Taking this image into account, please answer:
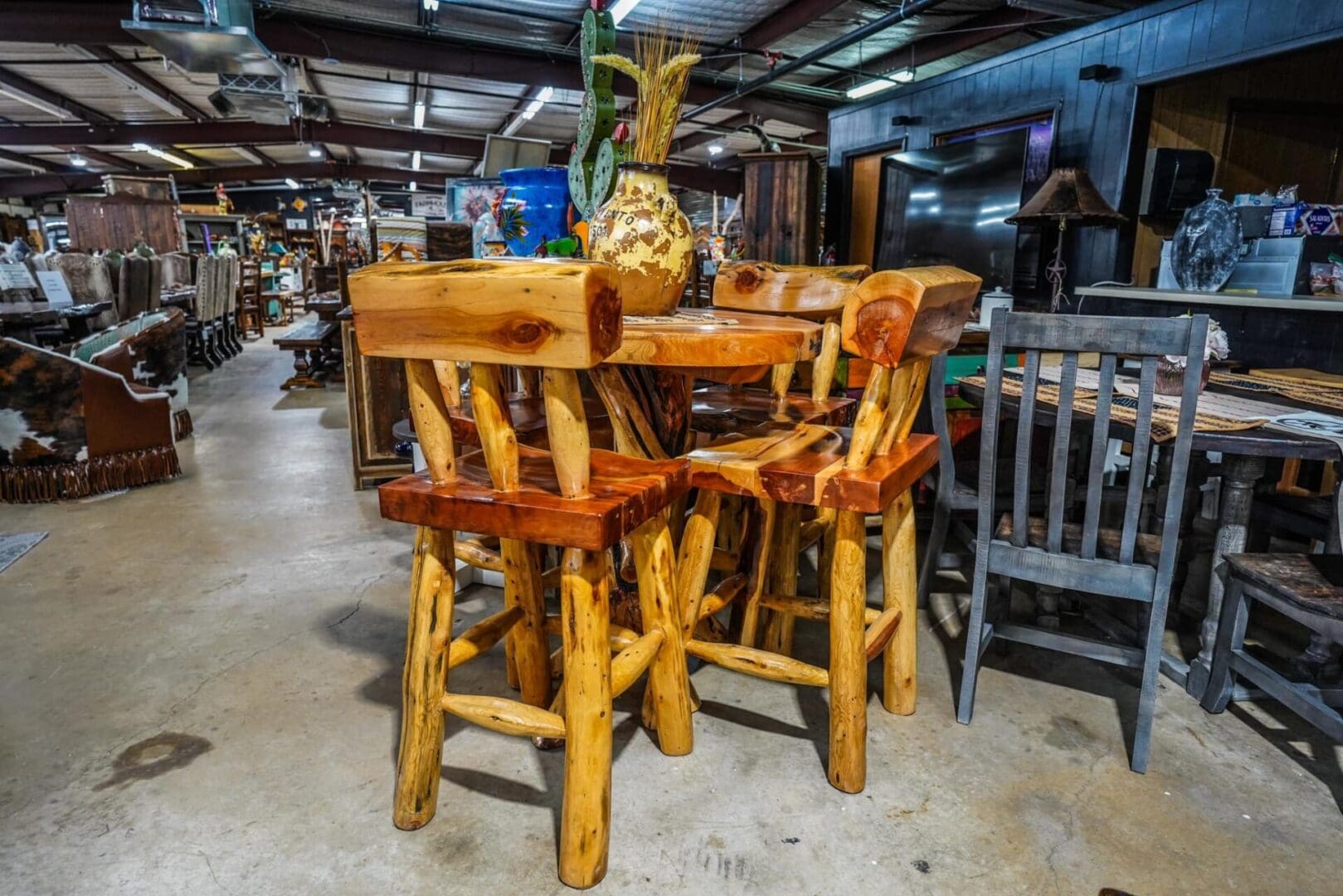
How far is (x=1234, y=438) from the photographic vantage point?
1.78 metres

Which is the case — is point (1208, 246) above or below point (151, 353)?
above

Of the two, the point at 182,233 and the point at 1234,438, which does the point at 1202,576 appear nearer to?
the point at 1234,438

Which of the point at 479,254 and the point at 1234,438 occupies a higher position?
the point at 479,254

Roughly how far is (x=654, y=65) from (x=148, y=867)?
6.40 feet

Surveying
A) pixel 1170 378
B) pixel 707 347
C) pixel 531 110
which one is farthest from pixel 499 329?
pixel 531 110

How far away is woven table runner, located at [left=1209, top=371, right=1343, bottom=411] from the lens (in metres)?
2.30

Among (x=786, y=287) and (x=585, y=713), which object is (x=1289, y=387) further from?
(x=585, y=713)

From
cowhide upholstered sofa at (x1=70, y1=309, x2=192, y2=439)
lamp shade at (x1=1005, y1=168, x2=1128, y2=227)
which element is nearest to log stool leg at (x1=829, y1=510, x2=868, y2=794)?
lamp shade at (x1=1005, y1=168, x2=1128, y2=227)

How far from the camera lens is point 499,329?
117 centimetres

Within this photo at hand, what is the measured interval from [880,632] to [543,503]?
88cm

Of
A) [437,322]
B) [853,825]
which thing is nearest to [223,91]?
[437,322]

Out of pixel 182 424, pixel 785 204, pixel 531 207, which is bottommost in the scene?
pixel 182 424

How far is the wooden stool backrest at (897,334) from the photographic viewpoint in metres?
1.35

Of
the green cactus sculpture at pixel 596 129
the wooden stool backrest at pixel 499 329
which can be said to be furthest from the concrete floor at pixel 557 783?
the green cactus sculpture at pixel 596 129
